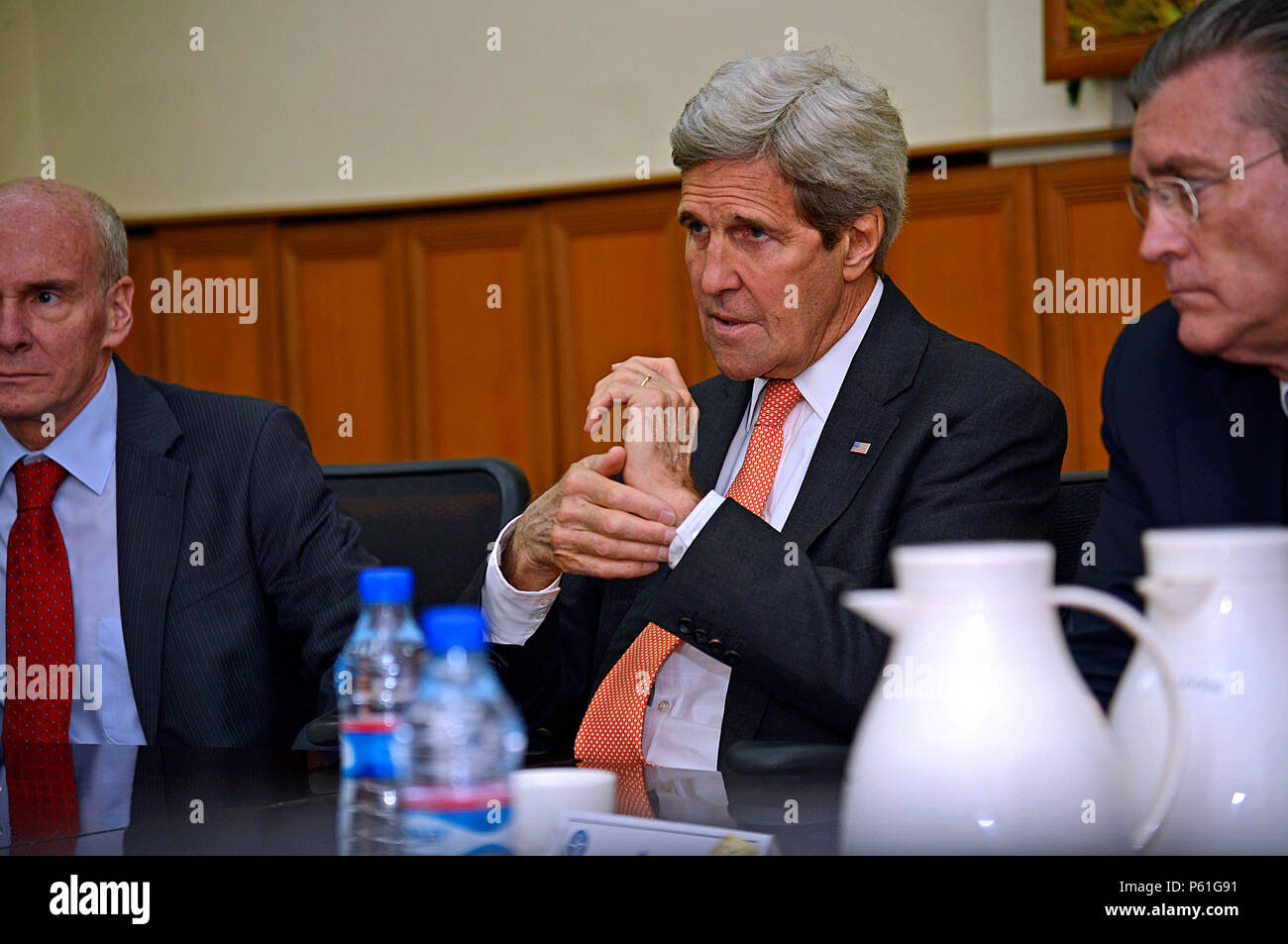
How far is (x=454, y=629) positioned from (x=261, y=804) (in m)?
0.39

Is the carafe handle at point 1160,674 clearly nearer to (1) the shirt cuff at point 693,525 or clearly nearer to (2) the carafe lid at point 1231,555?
(2) the carafe lid at point 1231,555

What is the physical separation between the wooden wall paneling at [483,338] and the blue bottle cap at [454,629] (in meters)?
4.43

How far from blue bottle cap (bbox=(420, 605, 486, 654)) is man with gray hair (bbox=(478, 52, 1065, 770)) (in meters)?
0.51

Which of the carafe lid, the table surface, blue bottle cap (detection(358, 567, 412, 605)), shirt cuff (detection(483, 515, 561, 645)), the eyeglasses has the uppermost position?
the eyeglasses

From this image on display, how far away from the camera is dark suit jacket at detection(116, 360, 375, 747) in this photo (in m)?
1.74

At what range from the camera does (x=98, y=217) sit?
1.91 m

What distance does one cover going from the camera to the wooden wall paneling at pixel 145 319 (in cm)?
555

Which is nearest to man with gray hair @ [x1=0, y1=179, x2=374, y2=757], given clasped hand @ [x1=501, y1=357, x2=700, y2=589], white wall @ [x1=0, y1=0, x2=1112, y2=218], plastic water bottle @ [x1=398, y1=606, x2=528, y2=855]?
clasped hand @ [x1=501, y1=357, x2=700, y2=589]

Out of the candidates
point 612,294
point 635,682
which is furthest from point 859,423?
point 612,294

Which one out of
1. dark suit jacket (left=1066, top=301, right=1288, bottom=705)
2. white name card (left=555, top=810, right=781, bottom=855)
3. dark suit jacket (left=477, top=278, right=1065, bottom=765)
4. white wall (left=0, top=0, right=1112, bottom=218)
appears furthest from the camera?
white wall (left=0, top=0, right=1112, bottom=218)

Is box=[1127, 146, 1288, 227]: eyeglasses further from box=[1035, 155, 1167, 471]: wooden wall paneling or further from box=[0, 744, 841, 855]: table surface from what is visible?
box=[1035, 155, 1167, 471]: wooden wall paneling

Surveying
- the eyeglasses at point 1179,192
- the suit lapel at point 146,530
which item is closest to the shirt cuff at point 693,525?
the eyeglasses at point 1179,192
